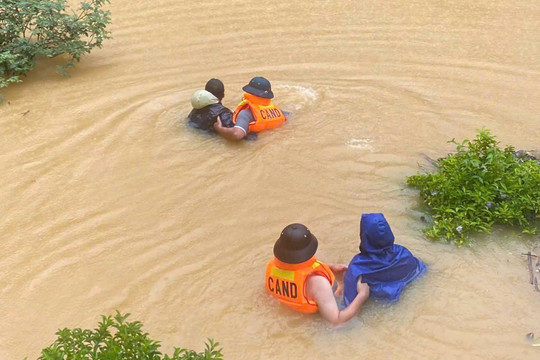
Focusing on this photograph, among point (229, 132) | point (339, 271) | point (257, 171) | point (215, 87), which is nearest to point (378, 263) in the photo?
point (339, 271)

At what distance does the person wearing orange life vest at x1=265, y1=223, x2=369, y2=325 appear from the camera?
14.2 ft

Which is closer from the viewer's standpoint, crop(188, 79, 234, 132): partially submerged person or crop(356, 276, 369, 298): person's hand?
crop(356, 276, 369, 298): person's hand

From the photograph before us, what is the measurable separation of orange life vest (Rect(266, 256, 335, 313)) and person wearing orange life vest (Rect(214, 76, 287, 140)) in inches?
89.1

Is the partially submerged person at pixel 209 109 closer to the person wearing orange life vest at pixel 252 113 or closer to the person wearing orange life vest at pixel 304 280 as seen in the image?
the person wearing orange life vest at pixel 252 113

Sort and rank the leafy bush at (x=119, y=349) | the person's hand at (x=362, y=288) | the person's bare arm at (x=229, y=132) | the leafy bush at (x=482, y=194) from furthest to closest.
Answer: the person's bare arm at (x=229, y=132), the leafy bush at (x=482, y=194), the person's hand at (x=362, y=288), the leafy bush at (x=119, y=349)

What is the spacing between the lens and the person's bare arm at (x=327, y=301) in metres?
4.34

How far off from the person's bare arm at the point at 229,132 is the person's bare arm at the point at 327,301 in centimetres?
242

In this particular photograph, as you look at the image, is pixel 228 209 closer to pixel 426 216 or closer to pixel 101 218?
pixel 101 218

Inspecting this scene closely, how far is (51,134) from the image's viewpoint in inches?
264

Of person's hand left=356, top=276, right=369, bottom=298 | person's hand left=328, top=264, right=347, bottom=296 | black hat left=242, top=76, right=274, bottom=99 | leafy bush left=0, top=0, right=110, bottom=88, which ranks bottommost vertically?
person's hand left=328, top=264, right=347, bottom=296

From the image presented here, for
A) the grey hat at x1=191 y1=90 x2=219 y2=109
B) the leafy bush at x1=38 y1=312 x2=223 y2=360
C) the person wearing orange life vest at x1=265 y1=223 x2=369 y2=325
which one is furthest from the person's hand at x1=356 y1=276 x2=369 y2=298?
the grey hat at x1=191 y1=90 x2=219 y2=109

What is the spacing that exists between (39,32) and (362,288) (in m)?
5.51

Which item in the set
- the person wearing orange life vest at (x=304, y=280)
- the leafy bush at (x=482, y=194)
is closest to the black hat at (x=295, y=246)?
the person wearing orange life vest at (x=304, y=280)

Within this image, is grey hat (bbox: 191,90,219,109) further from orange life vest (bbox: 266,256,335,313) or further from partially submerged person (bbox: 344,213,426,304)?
partially submerged person (bbox: 344,213,426,304)
